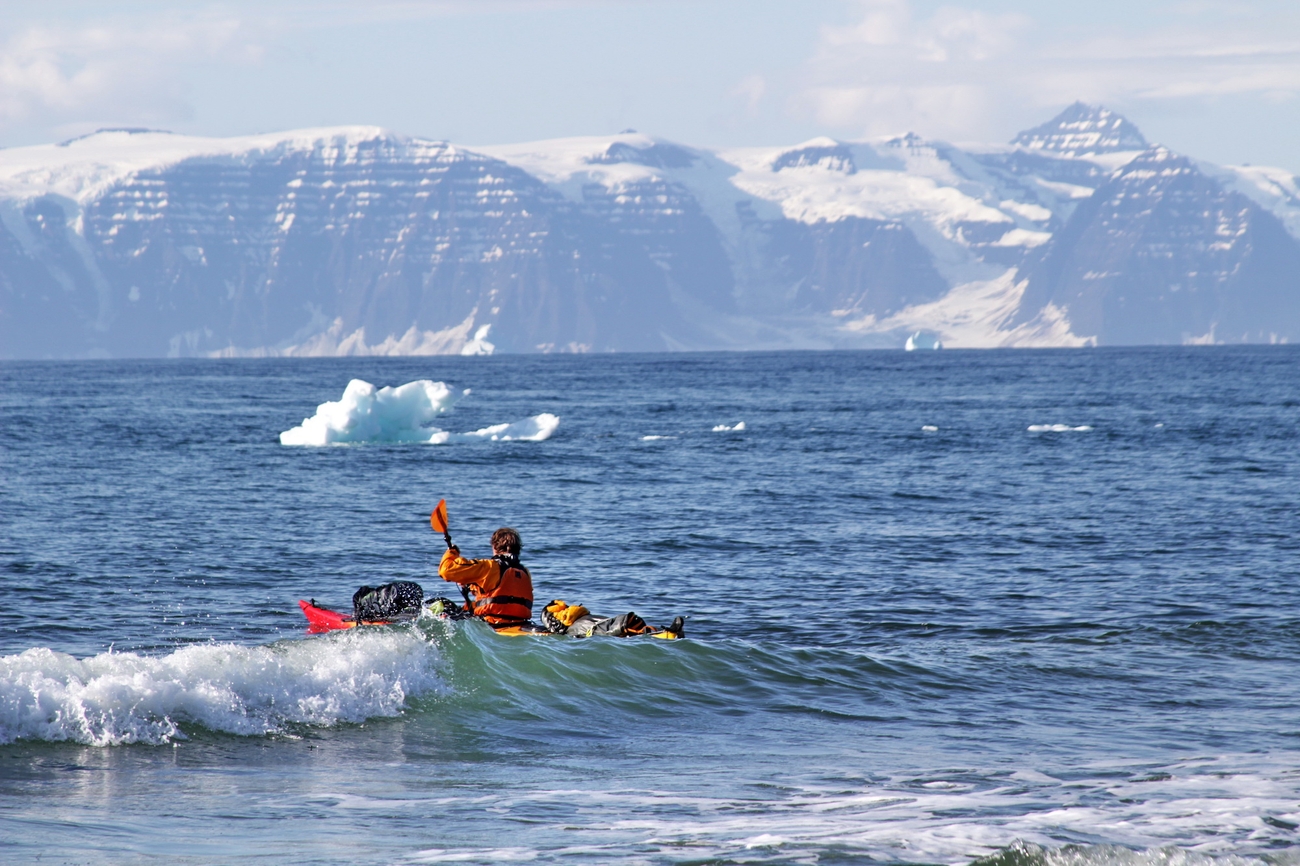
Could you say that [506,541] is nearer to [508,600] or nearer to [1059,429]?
[508,600]

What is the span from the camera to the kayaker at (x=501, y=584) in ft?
47.3

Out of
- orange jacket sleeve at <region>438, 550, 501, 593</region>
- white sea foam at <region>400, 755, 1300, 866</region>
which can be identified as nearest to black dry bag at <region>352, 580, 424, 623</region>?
orange jacket sleeve at <region>438, 550, 501, 593</region>

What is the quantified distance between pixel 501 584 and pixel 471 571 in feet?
2.21

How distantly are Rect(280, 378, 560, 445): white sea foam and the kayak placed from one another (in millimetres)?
35278

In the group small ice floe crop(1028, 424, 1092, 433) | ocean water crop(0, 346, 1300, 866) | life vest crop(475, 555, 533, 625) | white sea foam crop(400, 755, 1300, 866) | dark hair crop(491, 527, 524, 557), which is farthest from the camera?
small ice floe crop(1028, 424, 1092, 433)

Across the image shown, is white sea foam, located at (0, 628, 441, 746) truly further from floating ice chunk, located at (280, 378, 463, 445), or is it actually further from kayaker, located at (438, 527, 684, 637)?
floating ice chunk, located at (280, 378, 463, 445)

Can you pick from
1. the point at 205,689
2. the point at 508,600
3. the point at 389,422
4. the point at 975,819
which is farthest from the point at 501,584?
the point at 389,422

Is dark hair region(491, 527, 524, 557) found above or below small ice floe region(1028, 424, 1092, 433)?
below

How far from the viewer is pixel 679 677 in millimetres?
14125

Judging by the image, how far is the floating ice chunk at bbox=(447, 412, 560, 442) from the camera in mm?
52500

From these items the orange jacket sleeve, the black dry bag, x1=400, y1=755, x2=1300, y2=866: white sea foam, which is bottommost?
x1=400, y1=755, x2=1300, y2=866: white sea foam

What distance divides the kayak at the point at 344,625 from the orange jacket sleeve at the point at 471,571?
0.58 m

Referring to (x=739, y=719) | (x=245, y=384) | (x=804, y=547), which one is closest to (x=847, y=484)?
(x=804, y=547)

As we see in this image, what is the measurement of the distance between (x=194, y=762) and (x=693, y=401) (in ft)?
247
